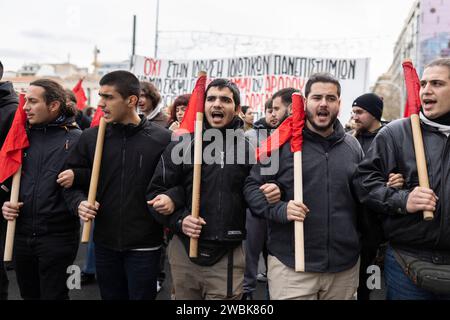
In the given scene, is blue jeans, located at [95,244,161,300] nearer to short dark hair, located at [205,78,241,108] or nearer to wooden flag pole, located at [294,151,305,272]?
wooden flag pole, located at [294,151,305,272]

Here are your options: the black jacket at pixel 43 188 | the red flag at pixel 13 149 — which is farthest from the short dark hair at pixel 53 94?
the red flag at pixel 13 149

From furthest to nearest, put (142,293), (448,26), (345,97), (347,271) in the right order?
(448,26) < (345,97) < (142,293) < (347,271)

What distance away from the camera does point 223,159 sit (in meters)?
2.81

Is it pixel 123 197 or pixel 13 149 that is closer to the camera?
pixel 123 197

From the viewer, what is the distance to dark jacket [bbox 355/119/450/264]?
232 cm

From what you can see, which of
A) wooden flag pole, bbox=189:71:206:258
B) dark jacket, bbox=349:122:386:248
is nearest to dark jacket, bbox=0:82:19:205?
A: wooden flag pole, bbox=189:71:206:258

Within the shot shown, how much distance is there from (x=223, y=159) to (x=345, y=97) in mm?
4785

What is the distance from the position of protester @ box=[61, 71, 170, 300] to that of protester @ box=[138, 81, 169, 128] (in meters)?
1.54

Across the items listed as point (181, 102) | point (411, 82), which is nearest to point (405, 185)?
point (411, 82)

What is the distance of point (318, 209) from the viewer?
262 cm

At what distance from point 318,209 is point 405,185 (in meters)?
0.50

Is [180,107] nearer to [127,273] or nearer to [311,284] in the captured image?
[127,273]
